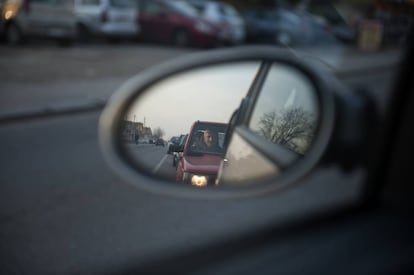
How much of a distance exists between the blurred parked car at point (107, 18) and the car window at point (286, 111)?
1451 centimetres

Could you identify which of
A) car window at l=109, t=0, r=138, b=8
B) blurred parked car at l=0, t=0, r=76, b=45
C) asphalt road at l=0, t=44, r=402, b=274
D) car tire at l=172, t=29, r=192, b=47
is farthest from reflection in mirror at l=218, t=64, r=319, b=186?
car tire at l=172, t=29, r=192, b=47

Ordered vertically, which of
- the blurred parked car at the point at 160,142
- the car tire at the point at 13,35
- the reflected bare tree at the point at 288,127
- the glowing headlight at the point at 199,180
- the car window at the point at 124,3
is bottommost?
the glowing headlight at the point at 199,180

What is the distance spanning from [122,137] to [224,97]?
0.32 m

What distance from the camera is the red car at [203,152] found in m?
1.33

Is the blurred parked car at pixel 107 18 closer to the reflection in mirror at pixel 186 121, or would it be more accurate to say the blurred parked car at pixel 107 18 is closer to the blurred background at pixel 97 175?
the blurred background at pixel 97 175

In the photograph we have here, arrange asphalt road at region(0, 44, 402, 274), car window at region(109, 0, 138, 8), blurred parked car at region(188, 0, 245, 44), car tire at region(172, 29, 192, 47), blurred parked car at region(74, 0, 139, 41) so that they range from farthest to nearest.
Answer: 1. blurred parked car at region(188, 0, 245, 44)
2. car tire at region(172, 29, 192, 47)
3. car window at region(109, 0, 138, 8)
4. blurred parked car at region(74, 0, 139, 41)
5. asphalt road at region(0, 44, 402, 274)

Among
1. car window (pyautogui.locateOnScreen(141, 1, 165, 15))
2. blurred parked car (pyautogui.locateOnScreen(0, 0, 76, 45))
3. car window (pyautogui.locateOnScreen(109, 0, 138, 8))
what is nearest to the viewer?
blurred parked car (pyautogui.locateOnScreen(0, 0, 76, 45))

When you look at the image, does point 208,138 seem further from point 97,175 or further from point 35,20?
point 35,20

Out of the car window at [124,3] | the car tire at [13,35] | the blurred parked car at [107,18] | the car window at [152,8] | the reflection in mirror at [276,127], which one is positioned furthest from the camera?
the car window at [152,8]

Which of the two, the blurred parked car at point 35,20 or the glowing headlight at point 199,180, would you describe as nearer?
the glowing headlight at point 199,180

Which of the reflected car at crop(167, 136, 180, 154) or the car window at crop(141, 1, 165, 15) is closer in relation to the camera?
the reflected car at crop(167, 136, 180, 154)

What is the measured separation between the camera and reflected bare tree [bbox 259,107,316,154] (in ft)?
4.91

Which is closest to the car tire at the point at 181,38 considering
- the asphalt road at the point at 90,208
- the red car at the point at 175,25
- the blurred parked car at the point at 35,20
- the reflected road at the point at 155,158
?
the red car at the point at 175,25

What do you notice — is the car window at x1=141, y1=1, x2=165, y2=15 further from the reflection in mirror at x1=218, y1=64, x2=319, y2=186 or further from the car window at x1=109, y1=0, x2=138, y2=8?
the reflection in mirror at x1=218, y1=64, x2=319, y2=186
